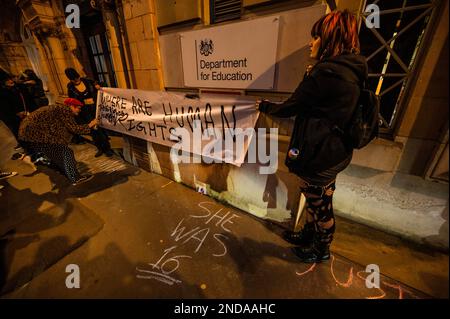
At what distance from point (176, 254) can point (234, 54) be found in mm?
2533

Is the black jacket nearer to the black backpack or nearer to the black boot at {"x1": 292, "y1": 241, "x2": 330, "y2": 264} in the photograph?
the black backpack

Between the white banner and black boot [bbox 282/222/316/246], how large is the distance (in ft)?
3.67

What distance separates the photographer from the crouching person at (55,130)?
342 centimetres

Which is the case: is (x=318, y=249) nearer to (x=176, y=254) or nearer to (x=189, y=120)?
(x=176, y=254)

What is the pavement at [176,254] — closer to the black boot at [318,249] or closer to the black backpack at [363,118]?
the black boot at [318,249]

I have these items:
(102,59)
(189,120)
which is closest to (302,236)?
(189,120)

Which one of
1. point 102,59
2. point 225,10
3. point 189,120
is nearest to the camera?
point 225,10

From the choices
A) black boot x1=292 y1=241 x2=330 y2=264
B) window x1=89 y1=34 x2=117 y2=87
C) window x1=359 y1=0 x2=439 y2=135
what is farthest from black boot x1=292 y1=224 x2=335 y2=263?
window x1=89 y1=34 x2=117 y2=87

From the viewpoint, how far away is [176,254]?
2391 mm

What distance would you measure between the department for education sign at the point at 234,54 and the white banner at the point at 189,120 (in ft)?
0.98

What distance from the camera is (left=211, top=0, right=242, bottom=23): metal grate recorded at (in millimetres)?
2490

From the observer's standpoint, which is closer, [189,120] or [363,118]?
[363,118]
